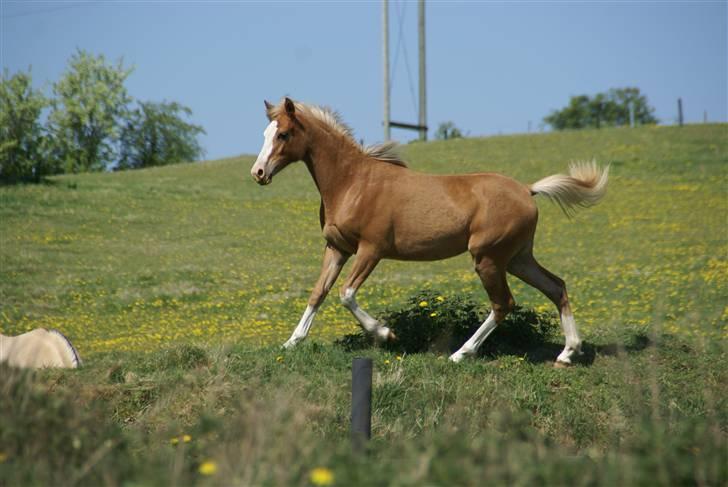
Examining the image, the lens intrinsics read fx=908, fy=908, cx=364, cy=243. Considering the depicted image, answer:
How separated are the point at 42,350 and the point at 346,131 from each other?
399 centimetres

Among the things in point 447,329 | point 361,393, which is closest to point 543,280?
point 447,329

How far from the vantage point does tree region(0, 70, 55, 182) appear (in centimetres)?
3394

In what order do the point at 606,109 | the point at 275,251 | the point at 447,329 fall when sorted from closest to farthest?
the point at 447,329 < the point at 275,251 < the point at 606,109

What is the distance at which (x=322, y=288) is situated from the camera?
9.62 meters

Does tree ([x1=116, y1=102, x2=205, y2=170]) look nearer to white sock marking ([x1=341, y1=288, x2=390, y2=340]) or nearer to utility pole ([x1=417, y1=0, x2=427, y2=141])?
utility pole ([x1=417, y1=0, x2=427, y2=141])

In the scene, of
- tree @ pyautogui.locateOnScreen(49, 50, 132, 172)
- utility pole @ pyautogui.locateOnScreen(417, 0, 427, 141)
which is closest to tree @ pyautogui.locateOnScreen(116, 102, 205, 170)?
tree @ pyautogui.locateOnScreen(49, 50, 132, 172)

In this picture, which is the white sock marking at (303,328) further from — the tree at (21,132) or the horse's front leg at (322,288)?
the tree at (21,132)

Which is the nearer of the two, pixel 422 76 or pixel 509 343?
pixel 509 343

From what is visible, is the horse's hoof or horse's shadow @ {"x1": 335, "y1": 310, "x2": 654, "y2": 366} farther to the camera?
horse's shadow @ {"x1": 335, "y1": 310, "x2": 654, "y2": 366}

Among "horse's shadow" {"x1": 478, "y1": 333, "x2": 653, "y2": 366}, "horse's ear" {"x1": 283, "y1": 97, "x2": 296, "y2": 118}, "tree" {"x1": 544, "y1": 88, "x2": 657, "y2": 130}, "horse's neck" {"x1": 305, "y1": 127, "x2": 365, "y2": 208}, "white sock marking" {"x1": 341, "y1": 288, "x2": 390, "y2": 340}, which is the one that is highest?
"tree" {"x1": 544, "y1": 88, "x2": 657, "y2": 130}

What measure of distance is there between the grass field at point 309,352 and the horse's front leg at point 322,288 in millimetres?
205

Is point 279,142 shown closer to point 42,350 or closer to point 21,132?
point 42,350

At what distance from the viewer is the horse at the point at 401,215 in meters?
9.33

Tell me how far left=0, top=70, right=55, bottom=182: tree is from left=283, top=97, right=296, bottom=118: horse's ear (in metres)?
26.7
